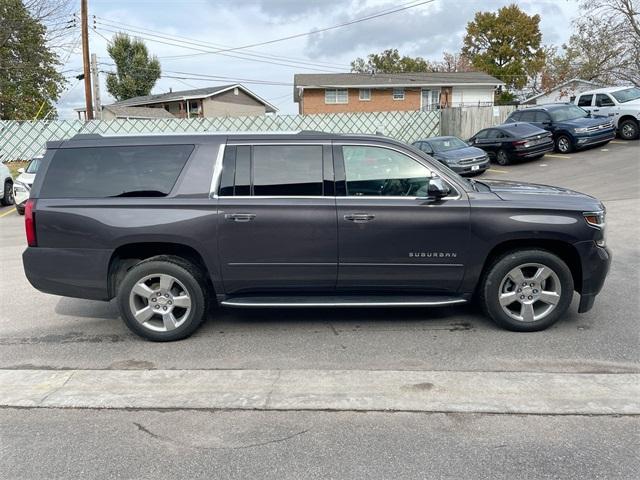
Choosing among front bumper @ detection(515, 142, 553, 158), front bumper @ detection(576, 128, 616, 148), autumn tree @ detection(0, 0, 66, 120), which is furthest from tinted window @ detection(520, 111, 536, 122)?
autumn tree @ detection(0, 0, 66, 120)

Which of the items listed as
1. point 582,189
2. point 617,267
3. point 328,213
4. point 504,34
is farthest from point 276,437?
point 504,34

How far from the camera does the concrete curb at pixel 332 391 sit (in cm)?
358

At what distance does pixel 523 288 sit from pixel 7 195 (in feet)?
52.8

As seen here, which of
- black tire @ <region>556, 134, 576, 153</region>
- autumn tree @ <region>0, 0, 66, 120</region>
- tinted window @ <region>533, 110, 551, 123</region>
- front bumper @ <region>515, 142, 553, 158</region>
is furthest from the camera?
autumn tree @ <region>0, 0, 66, 120</region>

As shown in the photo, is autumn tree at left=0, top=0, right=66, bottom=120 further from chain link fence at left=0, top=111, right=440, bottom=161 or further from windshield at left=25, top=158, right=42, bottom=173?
windshield at left=25, top=158, right=42, bottom=173

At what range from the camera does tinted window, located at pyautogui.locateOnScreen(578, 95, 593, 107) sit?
21.2 meters

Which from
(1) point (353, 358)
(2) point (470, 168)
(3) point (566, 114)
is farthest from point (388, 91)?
(1) point (353, 358)

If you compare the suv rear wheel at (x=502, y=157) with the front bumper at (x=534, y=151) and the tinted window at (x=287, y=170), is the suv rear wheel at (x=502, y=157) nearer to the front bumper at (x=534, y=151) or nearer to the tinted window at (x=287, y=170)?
the front bumper at (x=534, y=151)

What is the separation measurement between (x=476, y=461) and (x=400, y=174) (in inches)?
102

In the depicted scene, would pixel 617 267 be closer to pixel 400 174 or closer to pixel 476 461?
pixel 400 174

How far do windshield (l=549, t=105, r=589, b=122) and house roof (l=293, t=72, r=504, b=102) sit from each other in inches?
821

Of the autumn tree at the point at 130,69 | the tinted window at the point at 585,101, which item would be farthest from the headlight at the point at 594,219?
the autumn tree at the point at 130,69

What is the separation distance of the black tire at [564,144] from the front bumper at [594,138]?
34 centimetres

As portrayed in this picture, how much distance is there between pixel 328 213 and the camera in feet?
15.1
